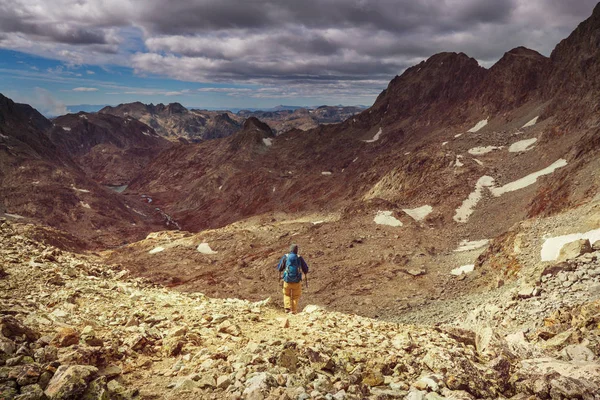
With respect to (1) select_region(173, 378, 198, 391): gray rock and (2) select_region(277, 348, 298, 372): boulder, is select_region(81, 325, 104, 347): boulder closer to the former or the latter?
(1) select_region(173, 378, 198, 391): gray rock

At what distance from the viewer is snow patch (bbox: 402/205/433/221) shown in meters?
37.2

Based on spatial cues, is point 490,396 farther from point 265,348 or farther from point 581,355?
point 265,348

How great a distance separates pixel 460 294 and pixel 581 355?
13.7 metres

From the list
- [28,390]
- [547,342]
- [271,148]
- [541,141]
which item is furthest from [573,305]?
[271,148]

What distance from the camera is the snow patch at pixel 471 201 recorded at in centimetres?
3606

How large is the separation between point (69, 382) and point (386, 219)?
107ft

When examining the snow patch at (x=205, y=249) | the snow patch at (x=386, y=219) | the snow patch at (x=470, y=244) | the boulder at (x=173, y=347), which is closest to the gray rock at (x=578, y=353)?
the boulder at (x=173, y=347)

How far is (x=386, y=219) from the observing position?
35.3 meters

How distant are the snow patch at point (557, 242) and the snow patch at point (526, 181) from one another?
21853 millimetres

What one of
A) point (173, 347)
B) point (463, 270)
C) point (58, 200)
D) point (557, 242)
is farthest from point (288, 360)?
point (58, 200)

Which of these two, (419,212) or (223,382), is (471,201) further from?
(223,382)

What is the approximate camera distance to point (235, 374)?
19.2 feet

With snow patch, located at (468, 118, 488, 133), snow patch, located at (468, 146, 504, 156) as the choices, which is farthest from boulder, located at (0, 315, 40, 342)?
snow patch, located at (468, 118, 488, 133)

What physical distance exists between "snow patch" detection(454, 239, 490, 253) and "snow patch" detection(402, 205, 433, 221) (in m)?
6.15
